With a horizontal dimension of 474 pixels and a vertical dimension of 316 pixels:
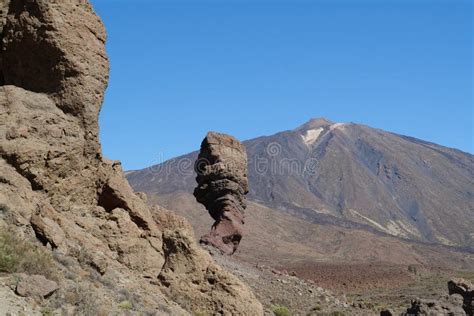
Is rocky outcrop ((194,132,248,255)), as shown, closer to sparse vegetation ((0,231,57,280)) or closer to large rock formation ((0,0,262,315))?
large rock formation ((0,0,262,315))

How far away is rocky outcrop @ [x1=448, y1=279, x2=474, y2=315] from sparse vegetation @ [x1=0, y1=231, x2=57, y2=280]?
1637 cm

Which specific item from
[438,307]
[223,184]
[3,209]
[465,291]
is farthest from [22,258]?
[223,184]

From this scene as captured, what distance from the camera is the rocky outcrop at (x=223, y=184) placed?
→ 101ft

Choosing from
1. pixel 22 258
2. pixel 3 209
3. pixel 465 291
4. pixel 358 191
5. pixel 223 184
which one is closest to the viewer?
→ pixel 22 258

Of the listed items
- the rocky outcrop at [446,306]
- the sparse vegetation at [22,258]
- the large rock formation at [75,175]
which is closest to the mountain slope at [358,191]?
the rocky outcrop at [446,306]

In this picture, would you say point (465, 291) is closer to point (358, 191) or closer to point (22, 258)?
point (22, 258)

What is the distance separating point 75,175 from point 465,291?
16.0 m

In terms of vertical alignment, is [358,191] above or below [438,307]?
above

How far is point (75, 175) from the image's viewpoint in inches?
469

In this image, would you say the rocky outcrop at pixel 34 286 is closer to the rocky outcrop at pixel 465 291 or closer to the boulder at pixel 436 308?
the boulder at pixel 436 308

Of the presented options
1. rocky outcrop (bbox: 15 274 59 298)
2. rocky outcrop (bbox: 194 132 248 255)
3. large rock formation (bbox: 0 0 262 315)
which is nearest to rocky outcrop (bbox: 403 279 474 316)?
large rock formation (bbox: 0 0 262 315)

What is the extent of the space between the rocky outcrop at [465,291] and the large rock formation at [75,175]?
12.3 metres

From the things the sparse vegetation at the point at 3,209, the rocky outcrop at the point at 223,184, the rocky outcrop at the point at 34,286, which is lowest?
the rocky outcrop at the point at 34,286

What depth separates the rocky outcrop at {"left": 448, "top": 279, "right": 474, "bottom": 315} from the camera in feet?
70.0
